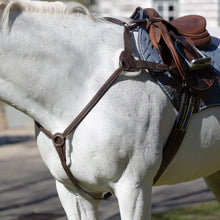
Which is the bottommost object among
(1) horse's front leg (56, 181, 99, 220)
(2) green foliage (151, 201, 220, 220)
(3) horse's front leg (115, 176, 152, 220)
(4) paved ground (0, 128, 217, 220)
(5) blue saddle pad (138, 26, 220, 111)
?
(4) paved ground (0, 128, 217, 220)

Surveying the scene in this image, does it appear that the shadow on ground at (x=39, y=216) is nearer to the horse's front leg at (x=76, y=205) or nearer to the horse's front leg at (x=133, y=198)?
the horse's front leg at (x=76, y=205)

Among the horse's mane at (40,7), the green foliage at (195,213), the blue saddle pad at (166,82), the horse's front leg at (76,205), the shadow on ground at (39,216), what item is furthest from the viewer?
the shadow on ground at (39,216)

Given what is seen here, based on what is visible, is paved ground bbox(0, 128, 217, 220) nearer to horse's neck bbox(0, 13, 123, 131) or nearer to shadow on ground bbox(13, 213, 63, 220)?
Answer: shadow on ground bbox(13, 213, 63, 220)

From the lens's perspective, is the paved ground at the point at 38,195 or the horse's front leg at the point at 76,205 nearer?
the horse's front leg at the point at 76,205

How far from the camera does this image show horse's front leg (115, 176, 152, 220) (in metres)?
2.27

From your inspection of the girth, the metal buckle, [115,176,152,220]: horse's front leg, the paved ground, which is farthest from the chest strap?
the paved ground

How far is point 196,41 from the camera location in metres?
2.54

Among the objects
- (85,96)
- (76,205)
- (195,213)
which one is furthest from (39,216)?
(85,96)

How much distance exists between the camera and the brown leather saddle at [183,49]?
7.74ft

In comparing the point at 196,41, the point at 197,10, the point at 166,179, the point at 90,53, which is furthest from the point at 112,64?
the point at 197,10

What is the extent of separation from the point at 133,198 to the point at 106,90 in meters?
0.54

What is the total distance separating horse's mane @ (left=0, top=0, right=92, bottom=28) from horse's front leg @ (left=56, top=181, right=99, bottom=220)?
909mm

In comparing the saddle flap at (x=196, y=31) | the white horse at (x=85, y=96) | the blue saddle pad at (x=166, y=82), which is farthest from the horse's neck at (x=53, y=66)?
the saddle flap at (x=196, y=31)

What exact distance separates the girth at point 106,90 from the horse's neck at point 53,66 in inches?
1.5
